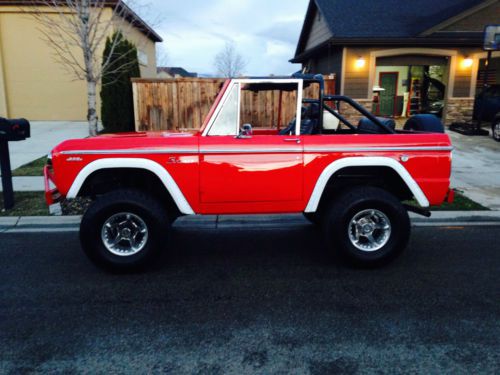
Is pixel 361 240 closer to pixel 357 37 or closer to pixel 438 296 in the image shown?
pixel 438 296

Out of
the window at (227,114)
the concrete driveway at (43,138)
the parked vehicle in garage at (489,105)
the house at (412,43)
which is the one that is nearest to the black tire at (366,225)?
the window at (227,114)

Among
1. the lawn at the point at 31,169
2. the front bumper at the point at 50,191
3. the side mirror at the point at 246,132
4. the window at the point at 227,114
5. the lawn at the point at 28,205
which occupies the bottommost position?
the lawn at the point at 28,205

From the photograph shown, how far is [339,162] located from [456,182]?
540 cm

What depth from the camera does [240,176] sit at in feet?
14.9

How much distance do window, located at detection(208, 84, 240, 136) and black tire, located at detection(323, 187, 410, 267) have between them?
5.09ft

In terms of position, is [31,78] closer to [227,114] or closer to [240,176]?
[227,114]

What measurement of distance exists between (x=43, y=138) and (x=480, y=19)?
17999 millimetres

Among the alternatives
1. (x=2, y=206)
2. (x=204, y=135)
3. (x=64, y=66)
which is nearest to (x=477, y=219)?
(x=204, y=135)

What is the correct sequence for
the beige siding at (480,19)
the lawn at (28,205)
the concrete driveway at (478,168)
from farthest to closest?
the beige siding at (480,19), the concrete driveway at (478,168), the lawn at (28,205)

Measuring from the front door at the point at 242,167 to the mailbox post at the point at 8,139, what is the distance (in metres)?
4.01

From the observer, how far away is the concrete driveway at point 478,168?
7793mm

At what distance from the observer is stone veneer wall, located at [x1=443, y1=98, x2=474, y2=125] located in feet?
56.1

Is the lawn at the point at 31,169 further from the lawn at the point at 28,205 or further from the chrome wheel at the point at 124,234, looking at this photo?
the chrome wheel at the point at 124,234

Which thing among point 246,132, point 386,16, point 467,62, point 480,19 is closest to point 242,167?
point 246,132
